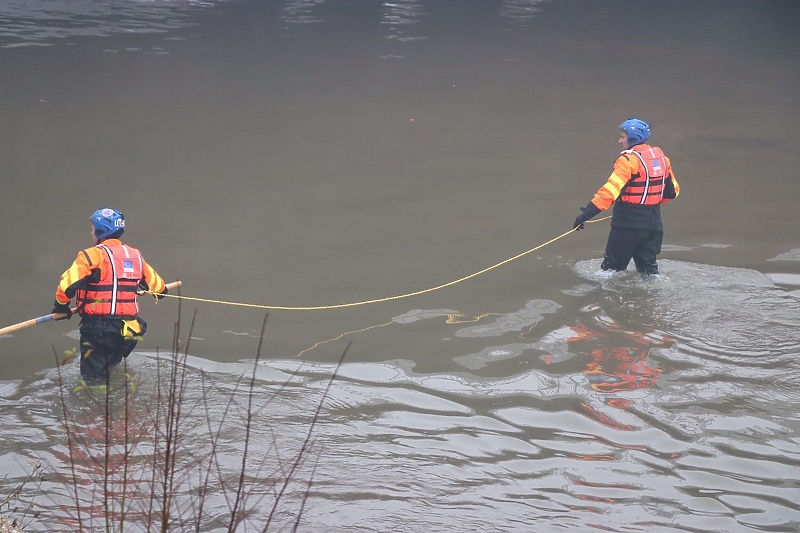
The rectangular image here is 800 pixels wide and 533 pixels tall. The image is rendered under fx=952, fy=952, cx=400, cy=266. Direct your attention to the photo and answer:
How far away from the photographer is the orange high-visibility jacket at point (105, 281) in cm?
676

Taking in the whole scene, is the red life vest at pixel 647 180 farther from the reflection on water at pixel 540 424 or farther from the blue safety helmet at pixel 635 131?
the reflection on water at pixel 540 424

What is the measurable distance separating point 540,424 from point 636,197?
306 cm

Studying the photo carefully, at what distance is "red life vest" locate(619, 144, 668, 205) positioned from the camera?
8.97 metres

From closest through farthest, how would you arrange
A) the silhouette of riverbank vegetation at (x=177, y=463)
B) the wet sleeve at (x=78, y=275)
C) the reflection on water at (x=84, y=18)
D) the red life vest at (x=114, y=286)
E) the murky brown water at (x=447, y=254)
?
the silhouette of riverbank vegetation at (x=177, y=463)
the murky brown water at (x=447, y=254)
the wet sleeve at (x=78, y=275)
the red life vest at (x=114, y=286)
the reflection on water at (x=84, y=18)

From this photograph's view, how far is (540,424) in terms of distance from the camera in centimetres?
693

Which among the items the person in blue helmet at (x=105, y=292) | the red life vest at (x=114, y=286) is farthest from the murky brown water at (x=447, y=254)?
the red life vest at (x=114, y=286)

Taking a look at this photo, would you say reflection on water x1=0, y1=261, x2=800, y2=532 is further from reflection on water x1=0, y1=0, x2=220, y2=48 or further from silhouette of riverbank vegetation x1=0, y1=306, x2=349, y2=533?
reflection on water x1=0, y1=0, x2=220, y2=48

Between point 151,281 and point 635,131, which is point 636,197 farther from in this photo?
point 151,281

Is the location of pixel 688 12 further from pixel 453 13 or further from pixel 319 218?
pixel 319 218

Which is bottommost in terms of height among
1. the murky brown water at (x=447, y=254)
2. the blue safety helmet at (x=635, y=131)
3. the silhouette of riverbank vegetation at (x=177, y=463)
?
the silhouette of riverbank vegetation at (x=177, y=463)

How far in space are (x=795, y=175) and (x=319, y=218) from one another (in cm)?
688

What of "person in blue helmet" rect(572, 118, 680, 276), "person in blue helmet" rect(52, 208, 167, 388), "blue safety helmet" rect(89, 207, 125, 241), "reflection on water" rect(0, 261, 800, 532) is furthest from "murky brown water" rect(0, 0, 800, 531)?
"blue safety helmet" rect(89, 207, 125, 241)

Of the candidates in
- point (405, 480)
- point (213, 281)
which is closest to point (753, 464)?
point (405, 480)

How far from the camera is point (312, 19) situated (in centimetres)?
2695
